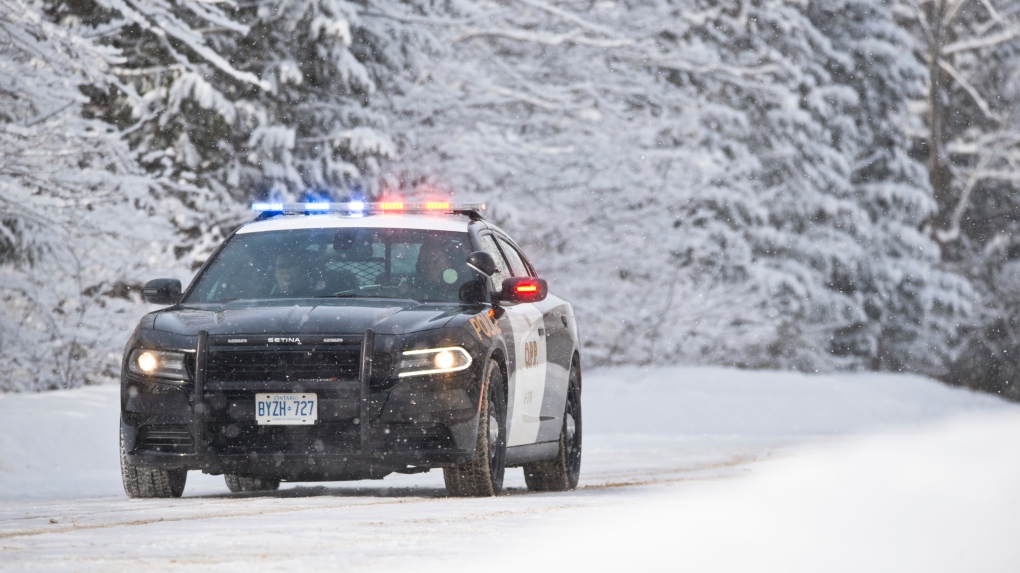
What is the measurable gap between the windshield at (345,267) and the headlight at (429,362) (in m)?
0.93

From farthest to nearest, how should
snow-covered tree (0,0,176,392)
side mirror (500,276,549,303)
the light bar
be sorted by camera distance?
snow-covered tree (0,0,176,392)
the light bar
side mirror (500,276,549,303)

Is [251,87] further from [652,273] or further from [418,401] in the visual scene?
[418,401]

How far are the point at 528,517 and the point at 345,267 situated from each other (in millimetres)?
2892

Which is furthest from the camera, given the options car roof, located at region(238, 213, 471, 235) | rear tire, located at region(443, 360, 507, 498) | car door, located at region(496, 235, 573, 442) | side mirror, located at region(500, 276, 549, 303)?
car door, located at region(496, 235, 573, 442)

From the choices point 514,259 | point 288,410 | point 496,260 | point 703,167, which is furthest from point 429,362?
point 703,167

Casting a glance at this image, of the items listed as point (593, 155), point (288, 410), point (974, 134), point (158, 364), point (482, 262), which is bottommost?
point (974, 134)

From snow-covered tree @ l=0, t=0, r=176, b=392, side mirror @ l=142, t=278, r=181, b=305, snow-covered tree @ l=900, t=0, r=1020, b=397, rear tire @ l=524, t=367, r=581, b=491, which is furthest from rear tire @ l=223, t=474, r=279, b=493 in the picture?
snow-covered tree @ l=900, t=0, r=1020, b=397

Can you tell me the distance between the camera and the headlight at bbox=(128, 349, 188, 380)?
9430 millimetres

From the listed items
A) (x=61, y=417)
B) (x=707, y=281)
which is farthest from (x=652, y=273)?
(x=61, y=417)

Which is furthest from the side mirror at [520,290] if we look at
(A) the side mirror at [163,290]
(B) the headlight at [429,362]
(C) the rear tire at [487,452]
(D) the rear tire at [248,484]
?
(D) the rear tire at [248,484]

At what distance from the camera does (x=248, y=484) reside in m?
12.1

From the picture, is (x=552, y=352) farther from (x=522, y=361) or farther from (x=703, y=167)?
(x=703, y=167)

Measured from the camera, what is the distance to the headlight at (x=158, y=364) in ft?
30.9

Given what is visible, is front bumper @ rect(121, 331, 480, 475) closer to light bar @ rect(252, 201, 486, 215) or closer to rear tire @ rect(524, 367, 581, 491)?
light bar @ rect(252, 201, 486, 215)
